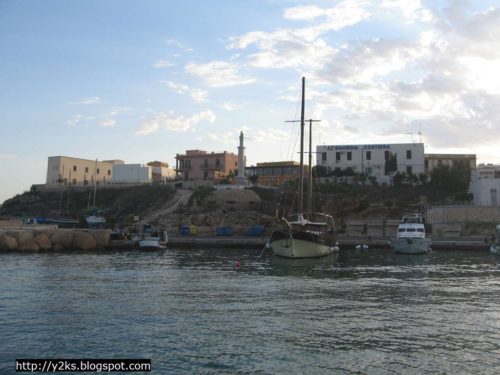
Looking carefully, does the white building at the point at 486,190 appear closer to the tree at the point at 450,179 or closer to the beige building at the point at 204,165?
the tree at the point at 450,179

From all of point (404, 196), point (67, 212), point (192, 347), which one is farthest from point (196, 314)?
point (67, 212)

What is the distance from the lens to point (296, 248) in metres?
45.6

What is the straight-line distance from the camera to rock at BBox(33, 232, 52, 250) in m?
54.1

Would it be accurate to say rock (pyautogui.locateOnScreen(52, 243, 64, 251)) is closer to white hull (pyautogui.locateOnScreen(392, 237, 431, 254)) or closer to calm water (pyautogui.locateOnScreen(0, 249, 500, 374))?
calm water (pyautogui.locateOnScreen(0, 249, 500, 374))

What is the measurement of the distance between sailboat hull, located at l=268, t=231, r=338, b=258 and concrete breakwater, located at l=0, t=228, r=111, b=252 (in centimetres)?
2327

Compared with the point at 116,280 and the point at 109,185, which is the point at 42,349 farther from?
the point at 109,185

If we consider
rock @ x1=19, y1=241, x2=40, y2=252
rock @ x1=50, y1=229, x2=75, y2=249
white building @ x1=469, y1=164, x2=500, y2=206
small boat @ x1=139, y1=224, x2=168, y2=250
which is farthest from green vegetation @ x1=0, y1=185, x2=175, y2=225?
white building @ x1=469, y1=164, x2=500, y2=206

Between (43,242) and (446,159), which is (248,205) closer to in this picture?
(43,242)

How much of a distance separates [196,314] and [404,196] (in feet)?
212

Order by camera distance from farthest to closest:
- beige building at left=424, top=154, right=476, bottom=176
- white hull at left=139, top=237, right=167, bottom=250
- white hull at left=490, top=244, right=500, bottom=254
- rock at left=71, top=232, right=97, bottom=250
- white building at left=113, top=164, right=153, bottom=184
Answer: white building at left=113, top=164, right=153, bottom=184, beige building at left=424, top=154, right=476, bottom=176, rock at left=71, top=232, right=97, bottom=250, white hull at left=139, top=237, right=167, bottom=250, white hull at left=490, top=244, right=500, bottom=254

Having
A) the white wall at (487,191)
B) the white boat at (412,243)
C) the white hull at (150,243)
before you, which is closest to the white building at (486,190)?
the white wall at (487,191)

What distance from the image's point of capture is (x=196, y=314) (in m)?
20.5

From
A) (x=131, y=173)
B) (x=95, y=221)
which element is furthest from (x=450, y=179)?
(x=131, y=173)

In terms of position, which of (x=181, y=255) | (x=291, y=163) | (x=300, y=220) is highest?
(x=291, y=163)
